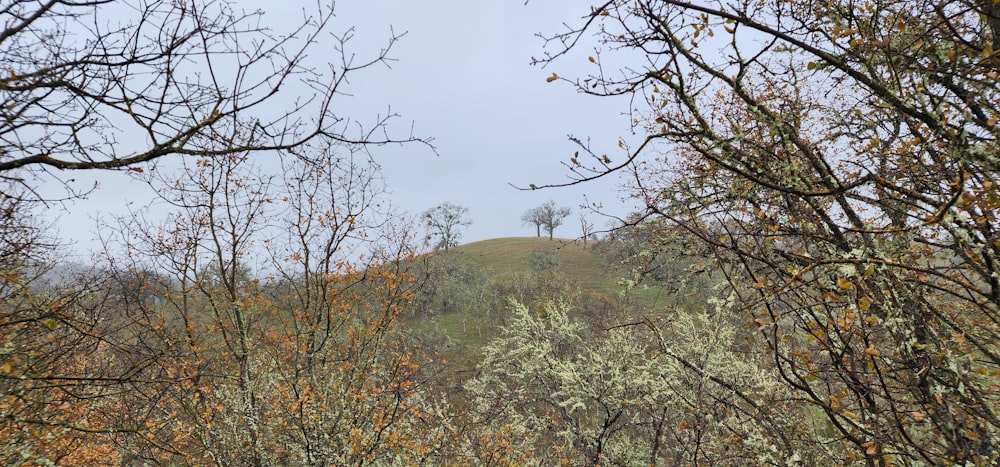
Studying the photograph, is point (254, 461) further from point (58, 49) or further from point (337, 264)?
point (58, 49)

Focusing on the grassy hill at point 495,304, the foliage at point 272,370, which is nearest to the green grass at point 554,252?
the grassy hill at point 495,304

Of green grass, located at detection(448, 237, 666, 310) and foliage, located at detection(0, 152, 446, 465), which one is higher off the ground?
green grass, located at detection(448, 237, 666, 310)

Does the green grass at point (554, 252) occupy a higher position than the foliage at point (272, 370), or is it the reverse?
the green grass at point (554, 252)

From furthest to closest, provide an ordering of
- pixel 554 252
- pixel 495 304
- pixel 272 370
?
pixel 554 252 < pixel 495 304 < pixel 272 370

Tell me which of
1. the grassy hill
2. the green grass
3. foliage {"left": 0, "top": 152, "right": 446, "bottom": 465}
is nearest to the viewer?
foliage {"left": 0, "top": 152, "right": 446, "bottom": 465}

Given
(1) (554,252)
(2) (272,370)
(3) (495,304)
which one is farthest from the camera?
(1) (554,252)

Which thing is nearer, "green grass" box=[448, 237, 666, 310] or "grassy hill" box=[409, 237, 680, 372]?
"grassy hill" box=[409, 237, 680, 372]

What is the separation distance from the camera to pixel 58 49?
7.64ft

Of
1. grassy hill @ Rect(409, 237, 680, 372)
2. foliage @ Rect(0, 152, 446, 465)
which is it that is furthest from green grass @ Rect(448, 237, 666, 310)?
foliage @ Rect(0, 152, 446, 465)

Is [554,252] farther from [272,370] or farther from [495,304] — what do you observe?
[272,370]

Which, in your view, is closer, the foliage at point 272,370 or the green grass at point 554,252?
the foliage at point 272,370

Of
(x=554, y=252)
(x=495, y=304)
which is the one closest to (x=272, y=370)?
(x=495, y=304)

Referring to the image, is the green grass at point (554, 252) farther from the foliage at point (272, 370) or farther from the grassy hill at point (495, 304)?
the foliage at point (272, 370)

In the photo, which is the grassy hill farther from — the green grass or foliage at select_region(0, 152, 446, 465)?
foliage at select_region(0, 152, 446, 465)
